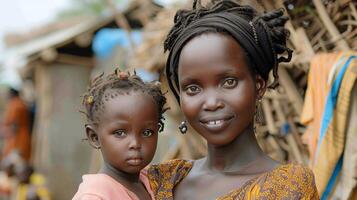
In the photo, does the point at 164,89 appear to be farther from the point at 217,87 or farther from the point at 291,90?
the point at 217,87

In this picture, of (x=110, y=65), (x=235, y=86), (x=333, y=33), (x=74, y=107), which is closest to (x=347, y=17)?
(x=333, y=33)

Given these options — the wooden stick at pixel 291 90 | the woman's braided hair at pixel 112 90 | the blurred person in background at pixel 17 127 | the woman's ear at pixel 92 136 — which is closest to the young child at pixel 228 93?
the woman's braided hair at pixel 112 90

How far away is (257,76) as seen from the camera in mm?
2010

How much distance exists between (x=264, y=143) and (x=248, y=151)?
85.4 inches

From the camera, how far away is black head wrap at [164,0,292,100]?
1.96 metres

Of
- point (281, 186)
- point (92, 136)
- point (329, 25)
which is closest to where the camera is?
point (281, 186)

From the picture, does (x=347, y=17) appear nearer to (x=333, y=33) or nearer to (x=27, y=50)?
(x=333, y=33)

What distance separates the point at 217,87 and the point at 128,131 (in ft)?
1.68

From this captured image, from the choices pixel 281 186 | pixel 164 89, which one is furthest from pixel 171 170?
pixel 164 89

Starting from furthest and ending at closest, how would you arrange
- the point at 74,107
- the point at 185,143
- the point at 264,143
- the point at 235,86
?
the point at 74,107, the point at 185,143, the point at 264,143, the point at 235,86

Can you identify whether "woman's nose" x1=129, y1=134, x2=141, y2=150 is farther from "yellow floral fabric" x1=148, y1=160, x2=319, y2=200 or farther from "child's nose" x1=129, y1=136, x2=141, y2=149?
"yellow floral fabric" x1=148, y1=160, x2=319, y2=200

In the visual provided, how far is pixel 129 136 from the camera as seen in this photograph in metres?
2.29

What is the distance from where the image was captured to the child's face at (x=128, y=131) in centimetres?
228

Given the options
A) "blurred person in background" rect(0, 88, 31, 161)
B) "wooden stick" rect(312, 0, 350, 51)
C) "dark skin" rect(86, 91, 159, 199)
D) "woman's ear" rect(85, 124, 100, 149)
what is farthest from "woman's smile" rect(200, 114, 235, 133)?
"blurred person in background" rect(0, 88, 31, 161)
